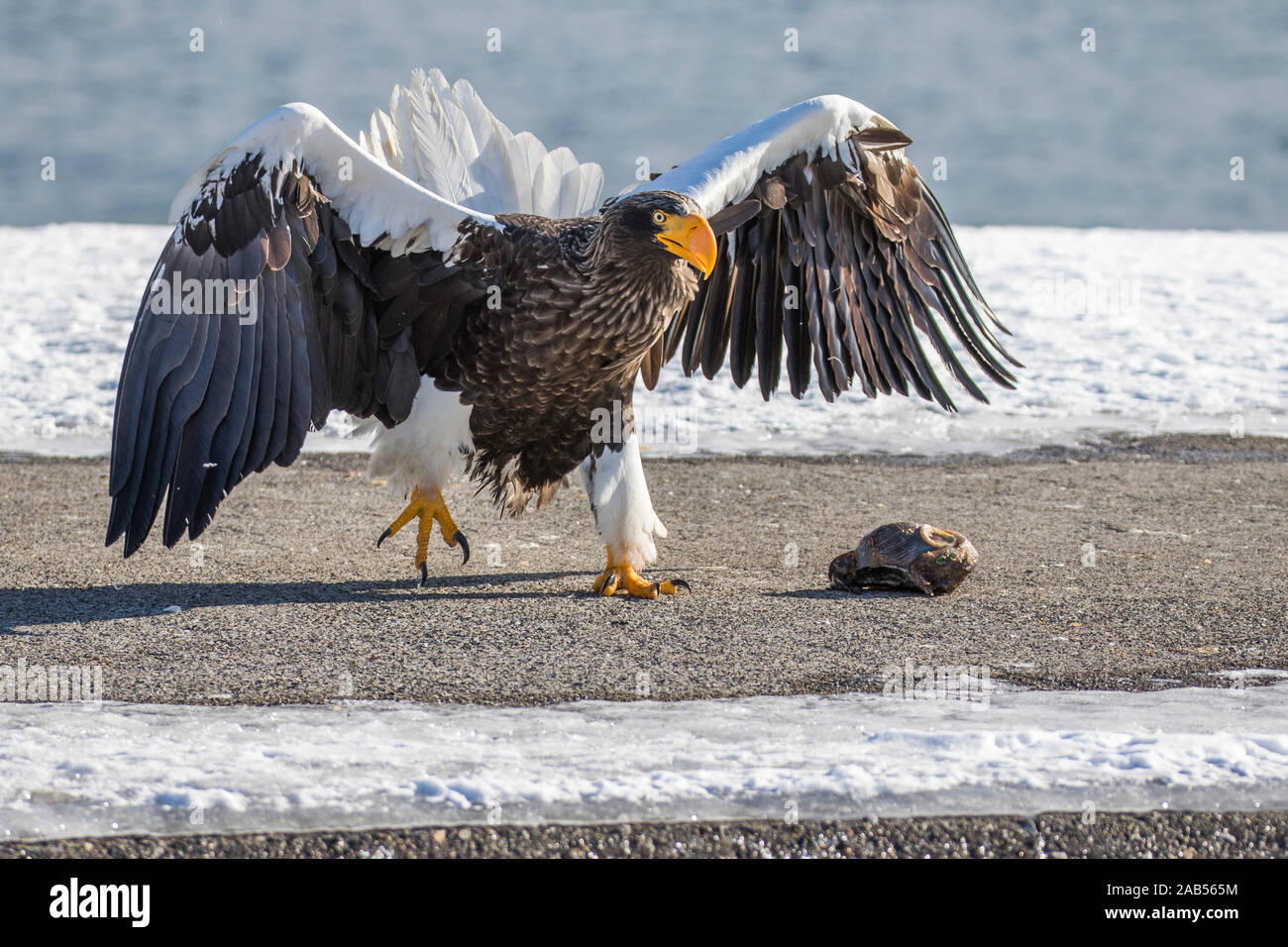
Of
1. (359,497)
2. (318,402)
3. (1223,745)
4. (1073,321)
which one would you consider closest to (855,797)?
(1223,745)

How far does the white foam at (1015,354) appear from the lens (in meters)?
9.23

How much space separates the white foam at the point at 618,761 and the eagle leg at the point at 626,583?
1.44 metres

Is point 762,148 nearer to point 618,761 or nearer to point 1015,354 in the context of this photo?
point 618,761

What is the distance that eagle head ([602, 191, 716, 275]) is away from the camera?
17.1 feet

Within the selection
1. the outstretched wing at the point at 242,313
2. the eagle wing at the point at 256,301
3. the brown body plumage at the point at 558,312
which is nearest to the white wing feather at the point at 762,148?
the brown body plumage at the point at 558,312

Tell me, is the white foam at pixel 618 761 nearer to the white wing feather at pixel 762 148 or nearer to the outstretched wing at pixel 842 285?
the white wing feather at pixel 762 148

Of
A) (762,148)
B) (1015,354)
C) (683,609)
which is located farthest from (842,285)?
(1015,354)

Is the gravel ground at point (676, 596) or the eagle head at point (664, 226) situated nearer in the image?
the gravel ground at point (676, 596)

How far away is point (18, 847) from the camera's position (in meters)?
3.06

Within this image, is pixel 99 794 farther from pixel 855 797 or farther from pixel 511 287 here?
pixel 511 287

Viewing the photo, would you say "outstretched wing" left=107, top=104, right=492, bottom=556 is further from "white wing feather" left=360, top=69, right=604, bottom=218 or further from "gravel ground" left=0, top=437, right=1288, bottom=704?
"white wing feather" left=360, top=69, right=604, bottom=218

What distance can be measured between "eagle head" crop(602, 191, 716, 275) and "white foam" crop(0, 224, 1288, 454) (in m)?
3.38

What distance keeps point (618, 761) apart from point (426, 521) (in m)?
2.41

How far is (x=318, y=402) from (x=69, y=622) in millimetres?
1109
